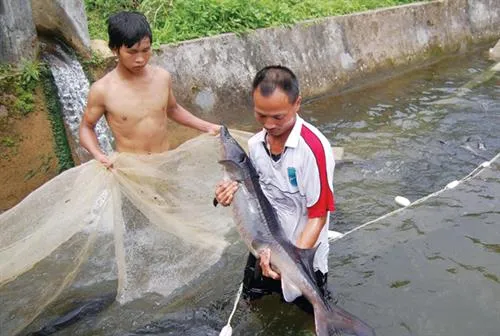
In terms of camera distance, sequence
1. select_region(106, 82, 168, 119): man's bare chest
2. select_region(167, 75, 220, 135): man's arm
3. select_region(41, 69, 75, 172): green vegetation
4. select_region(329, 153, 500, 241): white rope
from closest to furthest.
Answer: select_region(106, 82, 168, 119): man's bare chest, select_region(167, 75, 220, 135): man's arm, select_region(329, 153, 500, 241): white rope, select_region(41, 69, 75, 172): green vegetation

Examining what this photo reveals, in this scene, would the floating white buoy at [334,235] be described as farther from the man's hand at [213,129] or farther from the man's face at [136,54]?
the man's face at [136,54]

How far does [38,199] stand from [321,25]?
25.4 ft

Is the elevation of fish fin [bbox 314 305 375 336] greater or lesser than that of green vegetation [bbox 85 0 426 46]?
lesser

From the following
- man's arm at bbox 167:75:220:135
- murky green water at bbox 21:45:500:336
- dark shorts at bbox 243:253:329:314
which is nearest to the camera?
dark shorts at bbox 243:253:329:314

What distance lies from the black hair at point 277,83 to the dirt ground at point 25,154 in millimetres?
3954

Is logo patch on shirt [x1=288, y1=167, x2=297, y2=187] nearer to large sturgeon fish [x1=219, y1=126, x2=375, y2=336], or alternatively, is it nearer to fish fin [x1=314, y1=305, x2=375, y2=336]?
large sturgeon fish [x1=219, y1=126, x2=375, y2=336]

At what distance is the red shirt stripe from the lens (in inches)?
124

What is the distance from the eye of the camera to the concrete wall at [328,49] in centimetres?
823

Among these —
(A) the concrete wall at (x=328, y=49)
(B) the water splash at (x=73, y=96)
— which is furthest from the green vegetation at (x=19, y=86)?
(A) the concrete wall at (x=328, y=49)

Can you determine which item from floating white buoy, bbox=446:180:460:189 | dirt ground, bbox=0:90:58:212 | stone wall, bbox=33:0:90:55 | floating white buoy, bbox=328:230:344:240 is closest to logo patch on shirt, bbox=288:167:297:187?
floating white buoy, bbox=328:230:344:240

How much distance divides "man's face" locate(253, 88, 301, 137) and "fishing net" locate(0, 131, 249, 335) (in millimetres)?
1334

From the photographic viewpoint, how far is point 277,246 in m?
3.22

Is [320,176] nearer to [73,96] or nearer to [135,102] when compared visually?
[135,102]

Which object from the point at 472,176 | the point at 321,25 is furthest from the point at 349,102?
the point at 472,176
